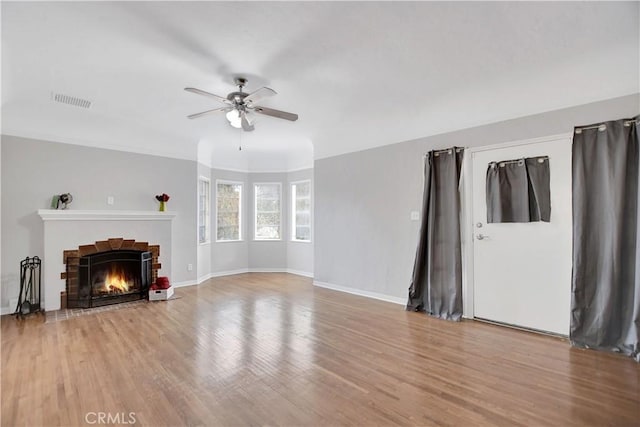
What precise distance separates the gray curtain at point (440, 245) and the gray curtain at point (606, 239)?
117 centimetres

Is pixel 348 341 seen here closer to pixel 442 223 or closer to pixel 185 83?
pixel 442 223

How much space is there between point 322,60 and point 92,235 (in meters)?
4.13

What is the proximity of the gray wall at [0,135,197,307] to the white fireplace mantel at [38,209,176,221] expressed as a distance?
0.23 m

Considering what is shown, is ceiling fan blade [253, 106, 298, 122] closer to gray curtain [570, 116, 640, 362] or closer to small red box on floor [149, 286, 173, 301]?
gray curtain [570, 116, 640, 362]

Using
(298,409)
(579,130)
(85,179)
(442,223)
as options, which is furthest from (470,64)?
(85,179)

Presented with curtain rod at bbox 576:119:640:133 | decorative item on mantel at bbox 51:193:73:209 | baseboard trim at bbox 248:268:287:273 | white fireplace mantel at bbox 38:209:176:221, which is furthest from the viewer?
baseboard trim at bbox 248:268:287:273

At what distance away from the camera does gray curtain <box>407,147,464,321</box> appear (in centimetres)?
404

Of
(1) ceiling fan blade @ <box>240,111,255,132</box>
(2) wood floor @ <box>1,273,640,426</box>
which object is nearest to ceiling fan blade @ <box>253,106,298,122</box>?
(1) ceiling fan blade @ <box>240,111,255,132</box>

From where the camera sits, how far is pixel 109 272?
4.85 metres

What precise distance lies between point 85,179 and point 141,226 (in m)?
1.02

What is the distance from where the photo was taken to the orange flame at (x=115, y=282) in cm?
481

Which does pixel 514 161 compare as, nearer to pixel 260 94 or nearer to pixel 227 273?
pixel 260 94

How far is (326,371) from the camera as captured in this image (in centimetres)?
258

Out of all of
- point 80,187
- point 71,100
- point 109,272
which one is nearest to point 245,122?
point 71,100
